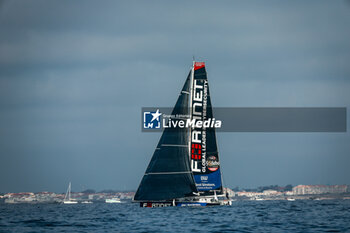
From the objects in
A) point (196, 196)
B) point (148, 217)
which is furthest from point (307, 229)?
point (196, 196)

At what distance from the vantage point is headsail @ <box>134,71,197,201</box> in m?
60.7

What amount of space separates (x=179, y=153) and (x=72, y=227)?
2144 centimetres

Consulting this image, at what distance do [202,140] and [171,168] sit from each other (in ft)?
17.1

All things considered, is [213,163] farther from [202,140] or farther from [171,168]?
[171,168]

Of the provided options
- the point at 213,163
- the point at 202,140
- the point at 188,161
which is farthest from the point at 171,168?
the point at 213,163

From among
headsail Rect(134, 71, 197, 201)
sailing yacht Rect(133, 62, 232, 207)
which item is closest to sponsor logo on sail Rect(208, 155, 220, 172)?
sailing yacht Rect(133, 62, 232, 207)

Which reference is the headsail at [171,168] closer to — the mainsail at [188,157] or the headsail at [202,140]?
the mainsail at [188,157]

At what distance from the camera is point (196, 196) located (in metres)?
62.3

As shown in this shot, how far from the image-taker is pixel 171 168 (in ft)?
202

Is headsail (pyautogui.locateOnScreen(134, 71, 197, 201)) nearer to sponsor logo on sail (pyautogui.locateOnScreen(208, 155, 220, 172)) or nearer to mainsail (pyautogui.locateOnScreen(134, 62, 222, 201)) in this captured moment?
mainsail (pyautogui.locateOnScreen(134, 62, 222, 201))

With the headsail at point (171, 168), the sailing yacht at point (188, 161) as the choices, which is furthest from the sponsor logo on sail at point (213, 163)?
the headsail at point (171, 168)

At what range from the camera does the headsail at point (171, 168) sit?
199ft

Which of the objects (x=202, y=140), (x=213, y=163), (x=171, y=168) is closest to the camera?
(x=171, y=168)

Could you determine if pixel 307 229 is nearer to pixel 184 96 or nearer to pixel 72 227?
pixel 72 227
